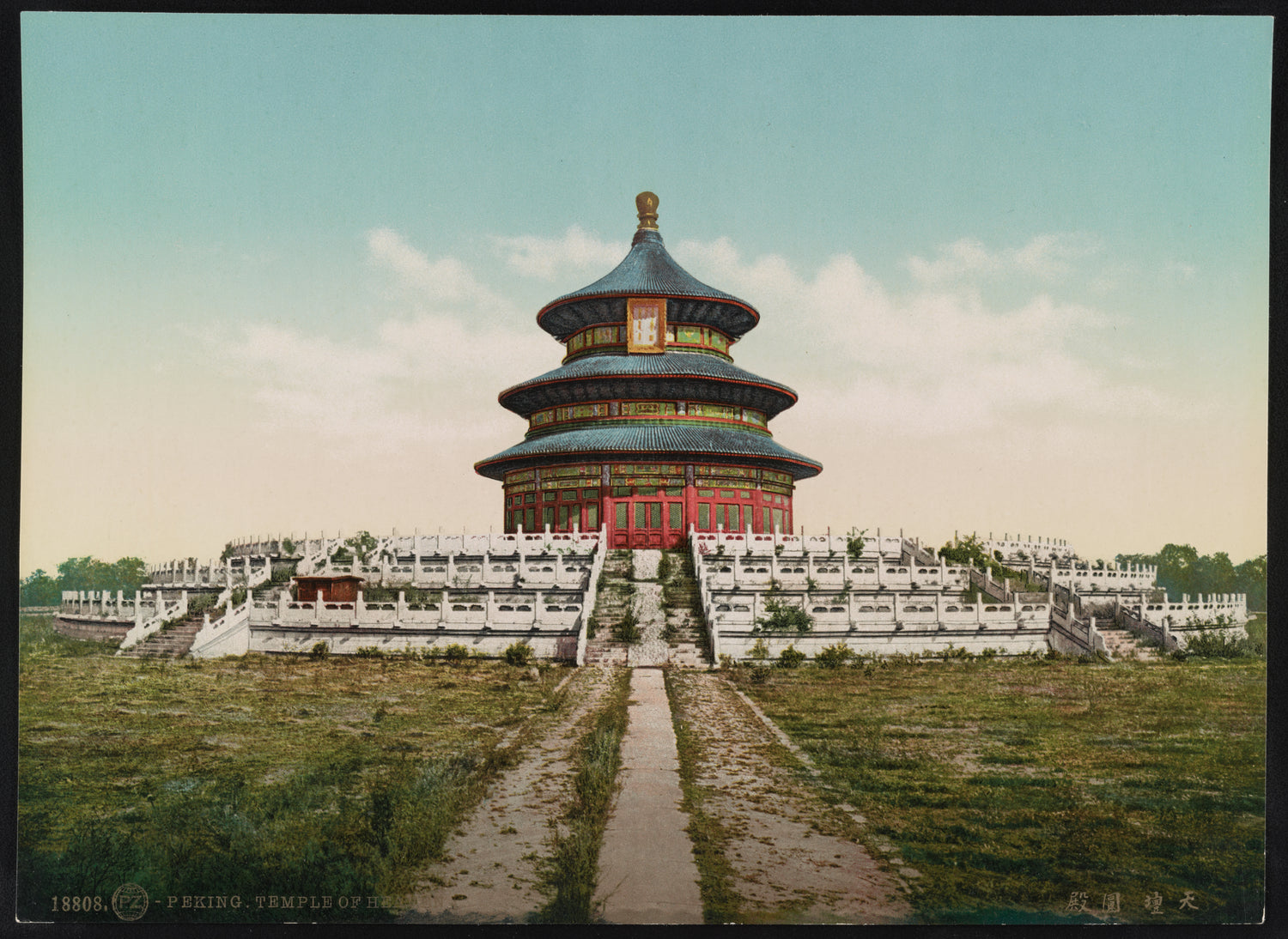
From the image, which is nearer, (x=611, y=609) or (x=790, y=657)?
(x=790, y=657)

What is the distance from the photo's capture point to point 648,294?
43.2 meters

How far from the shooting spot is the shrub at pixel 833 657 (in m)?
24.1

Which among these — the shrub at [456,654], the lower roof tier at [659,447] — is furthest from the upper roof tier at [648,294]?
the shrub at [456,654]

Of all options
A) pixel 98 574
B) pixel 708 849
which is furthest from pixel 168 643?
pixel 708 849

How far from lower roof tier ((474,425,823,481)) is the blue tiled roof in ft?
20.6

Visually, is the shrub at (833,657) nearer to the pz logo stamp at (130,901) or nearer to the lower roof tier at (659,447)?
the lower roof tier at (659,447)

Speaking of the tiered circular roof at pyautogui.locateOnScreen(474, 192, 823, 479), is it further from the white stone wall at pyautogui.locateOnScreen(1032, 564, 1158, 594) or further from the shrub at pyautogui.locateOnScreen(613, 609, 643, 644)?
the shrub at pyautogui.locateOnScreen(613, 609, 643, 644)

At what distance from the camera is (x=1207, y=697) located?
1883cm

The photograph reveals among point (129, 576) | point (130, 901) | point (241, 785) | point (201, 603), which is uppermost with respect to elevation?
point (129, 576)

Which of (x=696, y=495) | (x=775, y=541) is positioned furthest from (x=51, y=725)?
(x=696, y=495)

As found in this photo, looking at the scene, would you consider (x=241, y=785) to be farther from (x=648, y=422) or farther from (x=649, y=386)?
(x=649, y=386)

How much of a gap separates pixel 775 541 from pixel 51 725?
24.4 m

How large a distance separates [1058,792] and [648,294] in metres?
33.4

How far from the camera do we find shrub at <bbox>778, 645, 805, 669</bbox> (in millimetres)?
24016
